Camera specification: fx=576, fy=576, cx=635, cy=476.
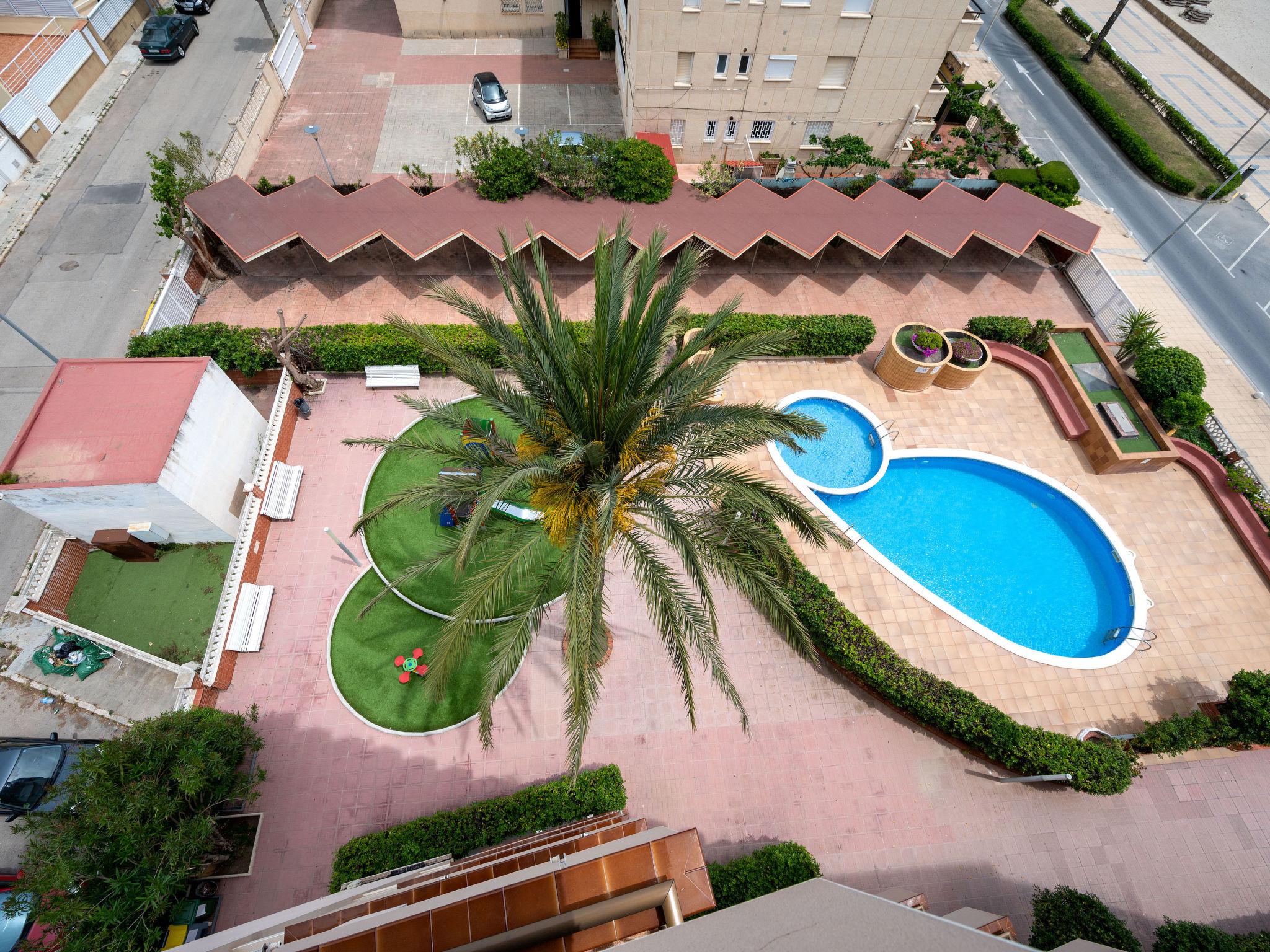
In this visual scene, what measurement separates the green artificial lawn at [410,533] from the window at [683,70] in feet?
63.5

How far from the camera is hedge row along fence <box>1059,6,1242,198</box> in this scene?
30.9 m

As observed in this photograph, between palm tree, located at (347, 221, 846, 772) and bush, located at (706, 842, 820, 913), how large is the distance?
13.3 feet

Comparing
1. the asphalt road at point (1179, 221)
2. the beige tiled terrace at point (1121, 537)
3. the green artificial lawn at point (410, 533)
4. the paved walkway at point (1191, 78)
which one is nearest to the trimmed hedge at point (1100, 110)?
the asphalt road at point (1179, 221)

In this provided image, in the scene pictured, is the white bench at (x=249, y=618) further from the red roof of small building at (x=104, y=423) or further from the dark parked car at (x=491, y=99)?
the dark parked car at (x=491, y=99)

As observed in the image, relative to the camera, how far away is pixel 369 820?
13.6 meters

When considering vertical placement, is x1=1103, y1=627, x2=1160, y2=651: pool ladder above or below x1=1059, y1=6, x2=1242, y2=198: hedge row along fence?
below

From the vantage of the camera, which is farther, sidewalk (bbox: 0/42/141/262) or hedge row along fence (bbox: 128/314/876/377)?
sidewalk (bbox: 0/42/141/262)

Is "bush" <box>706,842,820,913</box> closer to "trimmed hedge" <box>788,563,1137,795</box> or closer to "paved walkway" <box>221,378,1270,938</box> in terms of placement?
"paved walkway" <box>221,378,1270,938</box>

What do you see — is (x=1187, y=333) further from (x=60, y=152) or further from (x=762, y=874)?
(x=60, y=152)

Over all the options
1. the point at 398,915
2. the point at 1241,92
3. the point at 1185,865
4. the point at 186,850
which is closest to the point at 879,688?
the point at 1185,865

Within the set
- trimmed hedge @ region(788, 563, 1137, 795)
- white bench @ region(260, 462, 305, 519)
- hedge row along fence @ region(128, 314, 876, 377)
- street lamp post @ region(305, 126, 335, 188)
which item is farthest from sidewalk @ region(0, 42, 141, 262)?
trimmed hedge @ region(788, 563, 1137, 795)

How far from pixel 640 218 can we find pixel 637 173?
1701 mm

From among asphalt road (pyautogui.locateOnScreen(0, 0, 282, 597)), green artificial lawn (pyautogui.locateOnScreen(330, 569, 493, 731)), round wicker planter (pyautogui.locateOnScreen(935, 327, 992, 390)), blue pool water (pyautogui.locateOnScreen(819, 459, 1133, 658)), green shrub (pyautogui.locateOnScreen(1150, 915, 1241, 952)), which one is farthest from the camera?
round wicker planter (pyautogui.locateOnScreen(935, 327, 992, 390))

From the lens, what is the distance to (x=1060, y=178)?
26859 mm
